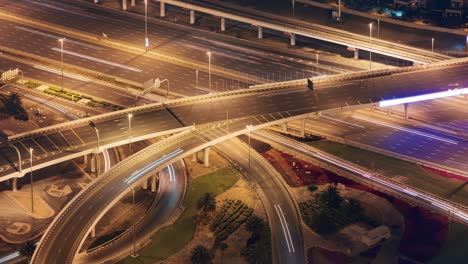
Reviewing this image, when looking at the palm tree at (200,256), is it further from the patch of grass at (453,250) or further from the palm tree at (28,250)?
the patch of grass at (453,250)

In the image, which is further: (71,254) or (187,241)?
(187,241)

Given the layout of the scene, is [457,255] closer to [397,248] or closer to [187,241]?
[397,248]

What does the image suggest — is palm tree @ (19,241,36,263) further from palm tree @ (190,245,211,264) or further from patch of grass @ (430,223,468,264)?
patch of grass @ (430,223,468,264)

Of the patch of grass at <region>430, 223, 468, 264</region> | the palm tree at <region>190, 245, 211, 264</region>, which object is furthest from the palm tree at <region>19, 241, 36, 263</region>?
the patch of grass at <region>430, 223, 468, 264</region>

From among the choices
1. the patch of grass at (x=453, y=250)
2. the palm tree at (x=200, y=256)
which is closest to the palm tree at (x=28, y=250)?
the palm tree at (x=200, y=256)

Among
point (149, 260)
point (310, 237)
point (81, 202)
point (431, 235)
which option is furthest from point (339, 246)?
point (81, 202)

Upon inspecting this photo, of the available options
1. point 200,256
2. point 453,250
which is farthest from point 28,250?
point 453,250

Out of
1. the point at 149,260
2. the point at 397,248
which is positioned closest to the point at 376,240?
the point at 397,248
